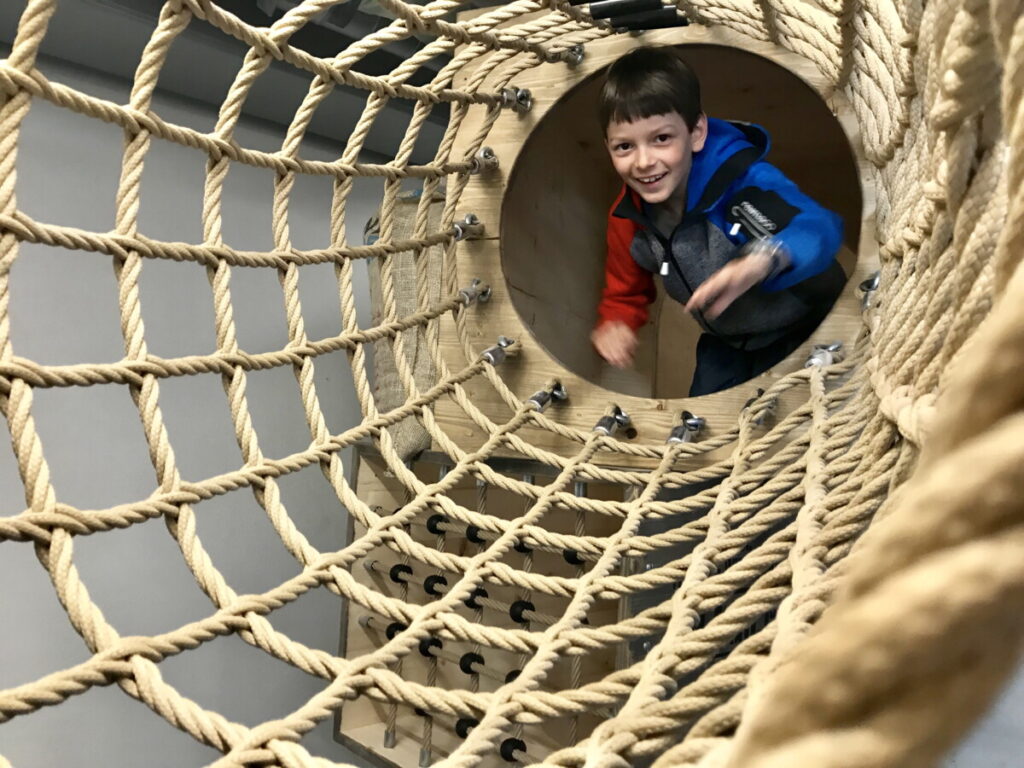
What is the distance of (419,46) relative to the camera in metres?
1.28

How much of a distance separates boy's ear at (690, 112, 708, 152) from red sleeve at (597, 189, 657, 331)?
0.64 ft

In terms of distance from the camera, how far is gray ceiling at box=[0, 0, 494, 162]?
0.92m

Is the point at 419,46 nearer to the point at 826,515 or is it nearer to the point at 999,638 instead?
the point at 826,515

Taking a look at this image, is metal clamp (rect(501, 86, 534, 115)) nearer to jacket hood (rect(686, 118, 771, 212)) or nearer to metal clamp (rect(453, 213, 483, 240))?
metal clamp (rect(453, 213, 483, 240))

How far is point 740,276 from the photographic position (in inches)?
39.8

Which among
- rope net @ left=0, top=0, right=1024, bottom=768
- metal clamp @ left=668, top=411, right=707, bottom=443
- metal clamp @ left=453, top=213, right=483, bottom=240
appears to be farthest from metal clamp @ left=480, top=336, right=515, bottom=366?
metal clamp @ left=668, top=411, right=707, bottom=443

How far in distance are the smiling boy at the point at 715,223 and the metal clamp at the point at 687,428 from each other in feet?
0.54

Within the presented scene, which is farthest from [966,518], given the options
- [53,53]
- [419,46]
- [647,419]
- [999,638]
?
[419,46]

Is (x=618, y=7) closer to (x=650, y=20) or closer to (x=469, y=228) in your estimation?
(x=650, y=20)

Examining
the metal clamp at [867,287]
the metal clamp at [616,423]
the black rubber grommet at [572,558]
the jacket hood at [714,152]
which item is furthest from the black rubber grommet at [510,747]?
the jacket hood at [714,152]

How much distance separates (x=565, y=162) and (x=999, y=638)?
4.47 feet

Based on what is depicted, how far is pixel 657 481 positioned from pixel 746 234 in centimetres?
46

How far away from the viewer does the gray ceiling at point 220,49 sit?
0.92 metres

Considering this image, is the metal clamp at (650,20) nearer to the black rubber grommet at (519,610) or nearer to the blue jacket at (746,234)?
the blue jacket at (746,234)
